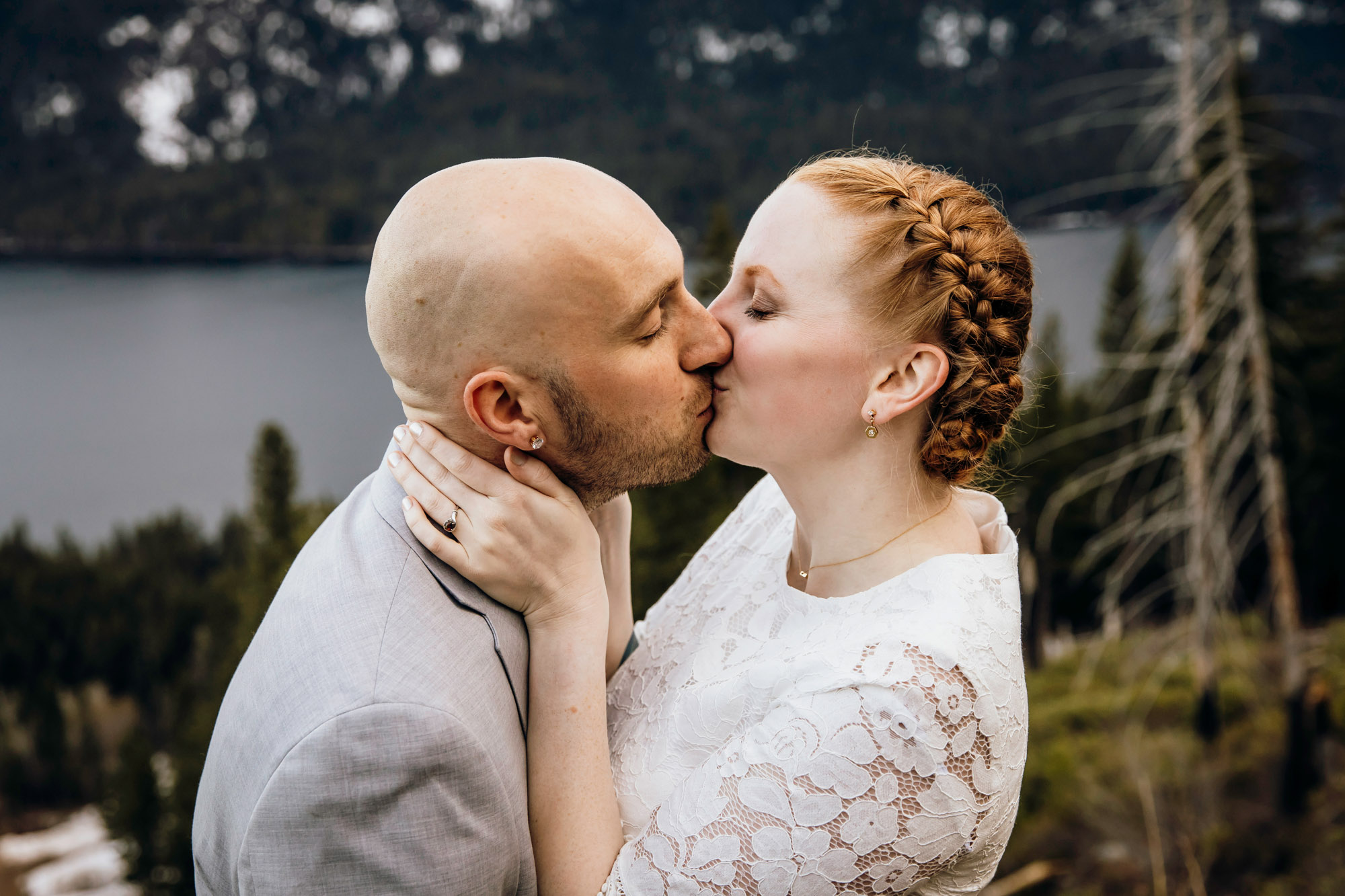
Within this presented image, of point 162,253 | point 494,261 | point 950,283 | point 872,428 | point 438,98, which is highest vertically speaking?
point 438,98

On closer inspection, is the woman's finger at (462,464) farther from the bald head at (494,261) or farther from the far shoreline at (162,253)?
the far shoreline at (162,253)

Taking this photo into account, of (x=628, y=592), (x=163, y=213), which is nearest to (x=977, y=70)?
(x=163, y=213)

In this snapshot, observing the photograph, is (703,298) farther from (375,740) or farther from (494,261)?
(375,740)

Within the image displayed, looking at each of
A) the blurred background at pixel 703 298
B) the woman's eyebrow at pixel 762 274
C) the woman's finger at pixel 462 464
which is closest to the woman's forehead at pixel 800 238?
the woman's eyebrow at pixel 762 274

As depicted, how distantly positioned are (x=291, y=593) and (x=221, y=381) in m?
35.8

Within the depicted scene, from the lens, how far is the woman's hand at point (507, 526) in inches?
66.6

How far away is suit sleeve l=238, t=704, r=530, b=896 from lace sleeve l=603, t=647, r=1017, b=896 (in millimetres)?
355

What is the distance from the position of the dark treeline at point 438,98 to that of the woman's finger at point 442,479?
25.5 m

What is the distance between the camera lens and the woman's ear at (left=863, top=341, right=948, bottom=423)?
188 cm

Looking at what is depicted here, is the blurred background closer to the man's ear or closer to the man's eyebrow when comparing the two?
the man's eyebrow

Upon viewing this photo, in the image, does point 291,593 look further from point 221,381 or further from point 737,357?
point 221,381

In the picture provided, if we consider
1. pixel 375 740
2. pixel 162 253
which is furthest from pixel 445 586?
pixel 162 253

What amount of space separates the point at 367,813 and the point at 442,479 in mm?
613

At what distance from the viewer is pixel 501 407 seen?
1705 millimetres
